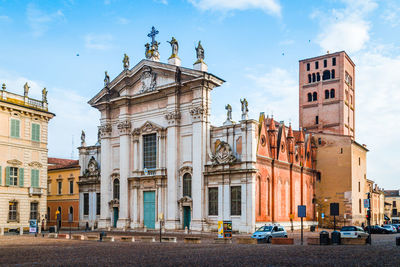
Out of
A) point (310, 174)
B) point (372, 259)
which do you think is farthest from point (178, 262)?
point (310, 174)

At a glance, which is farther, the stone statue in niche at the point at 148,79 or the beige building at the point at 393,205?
the beige building at the point at 393,205

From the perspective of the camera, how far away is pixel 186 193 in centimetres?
4503

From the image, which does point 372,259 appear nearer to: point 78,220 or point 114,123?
point 114,123

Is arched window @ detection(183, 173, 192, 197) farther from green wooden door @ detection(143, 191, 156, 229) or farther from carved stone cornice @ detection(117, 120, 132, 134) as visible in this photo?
carved stone cornice @ detection(117, 120, 132, 134)

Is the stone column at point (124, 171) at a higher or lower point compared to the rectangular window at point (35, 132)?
lower

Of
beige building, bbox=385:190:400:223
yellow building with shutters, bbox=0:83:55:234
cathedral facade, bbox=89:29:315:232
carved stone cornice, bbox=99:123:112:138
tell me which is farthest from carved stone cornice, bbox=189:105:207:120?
beige building, bbox=385:190:400:223

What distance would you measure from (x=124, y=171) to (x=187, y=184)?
27.5 feet

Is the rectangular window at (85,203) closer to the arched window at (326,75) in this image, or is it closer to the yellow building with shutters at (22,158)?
the yellow building with shutters at (22,158)

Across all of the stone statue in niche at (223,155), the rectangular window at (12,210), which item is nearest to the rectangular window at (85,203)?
the rectangular window at (12,210)

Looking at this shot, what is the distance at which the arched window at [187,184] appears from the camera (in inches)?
1763

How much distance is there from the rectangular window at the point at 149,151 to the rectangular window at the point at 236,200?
394 inches

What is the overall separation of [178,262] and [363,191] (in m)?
50.3

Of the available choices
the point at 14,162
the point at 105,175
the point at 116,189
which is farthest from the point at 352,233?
the point at 14,162

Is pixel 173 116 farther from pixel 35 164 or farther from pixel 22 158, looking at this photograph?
pixel 22 158
